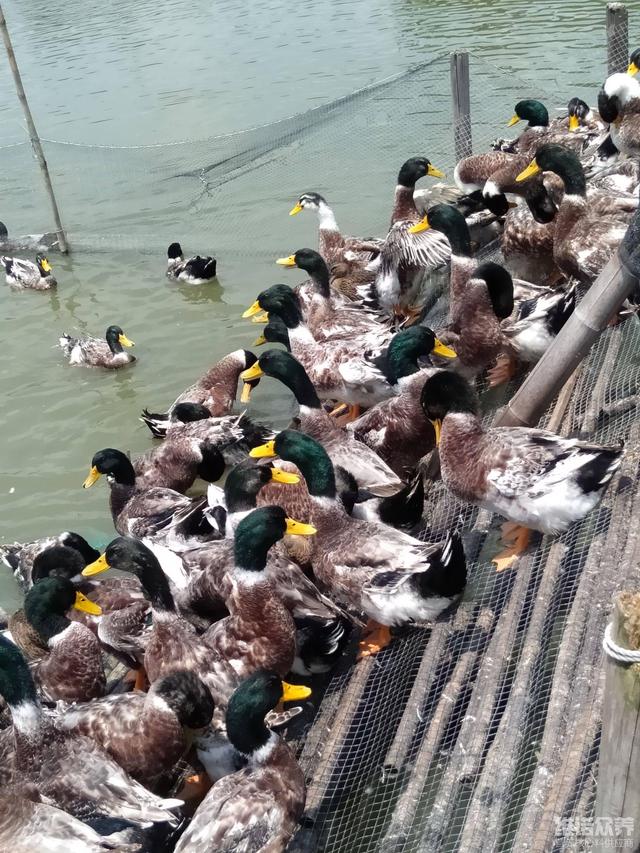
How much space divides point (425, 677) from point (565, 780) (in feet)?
3.33

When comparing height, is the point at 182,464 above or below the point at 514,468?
below

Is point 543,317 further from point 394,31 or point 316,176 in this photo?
point 394,31

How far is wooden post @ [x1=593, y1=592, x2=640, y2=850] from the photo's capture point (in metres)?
1.82

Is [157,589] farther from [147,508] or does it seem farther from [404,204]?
[404,204]

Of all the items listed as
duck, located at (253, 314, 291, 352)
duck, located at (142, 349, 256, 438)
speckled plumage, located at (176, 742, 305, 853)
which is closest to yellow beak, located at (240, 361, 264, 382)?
duck, located at (142, 349, 256, 438)

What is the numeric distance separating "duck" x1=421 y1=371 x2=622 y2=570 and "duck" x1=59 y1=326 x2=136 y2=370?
15.0ft

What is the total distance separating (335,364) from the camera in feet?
20.7

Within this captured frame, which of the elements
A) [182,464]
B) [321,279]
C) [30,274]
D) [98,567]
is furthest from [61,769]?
[30,274]

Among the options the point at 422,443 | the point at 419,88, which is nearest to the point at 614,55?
the point at 419,88

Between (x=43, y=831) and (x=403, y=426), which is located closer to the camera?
(x=43, y=831)

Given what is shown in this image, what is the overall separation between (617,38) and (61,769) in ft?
28.1

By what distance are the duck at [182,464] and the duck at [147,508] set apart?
0.44 ft

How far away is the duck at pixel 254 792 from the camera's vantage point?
10.4ft

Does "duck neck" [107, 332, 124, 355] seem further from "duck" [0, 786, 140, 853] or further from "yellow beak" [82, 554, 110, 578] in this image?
"duck" [0, 786, 140, 853]
